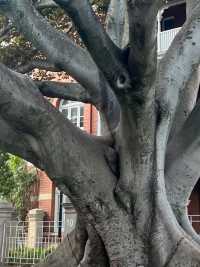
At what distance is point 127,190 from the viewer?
4867mm

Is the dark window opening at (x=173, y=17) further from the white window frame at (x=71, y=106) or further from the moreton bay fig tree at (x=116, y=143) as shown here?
the moreton bay fig tree at (x=116, y=143)

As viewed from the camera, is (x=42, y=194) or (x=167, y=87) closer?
(x=167, y=87)

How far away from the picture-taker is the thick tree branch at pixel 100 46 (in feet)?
13.1

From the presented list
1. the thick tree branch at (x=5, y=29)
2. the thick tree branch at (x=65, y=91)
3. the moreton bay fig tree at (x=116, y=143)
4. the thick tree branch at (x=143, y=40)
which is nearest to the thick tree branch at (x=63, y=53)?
the moreton bay fig tree at (x=116, y=143)

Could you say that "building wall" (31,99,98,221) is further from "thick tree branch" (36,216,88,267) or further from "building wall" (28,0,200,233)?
"thick tree branch" (36,216,88,267)

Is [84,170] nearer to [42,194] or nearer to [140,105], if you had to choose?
[140,105]

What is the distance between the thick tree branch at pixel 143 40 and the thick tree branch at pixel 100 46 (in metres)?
0.11

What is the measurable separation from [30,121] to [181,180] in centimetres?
190

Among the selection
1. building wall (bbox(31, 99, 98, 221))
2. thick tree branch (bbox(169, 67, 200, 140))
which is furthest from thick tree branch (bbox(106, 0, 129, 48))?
building wall (bbox(31, 99, 98, 221))

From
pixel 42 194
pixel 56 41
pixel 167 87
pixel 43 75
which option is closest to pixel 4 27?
pixel 43 75

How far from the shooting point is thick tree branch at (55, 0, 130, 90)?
399 cm

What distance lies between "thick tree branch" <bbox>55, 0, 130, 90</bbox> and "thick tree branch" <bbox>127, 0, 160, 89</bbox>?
112 mm

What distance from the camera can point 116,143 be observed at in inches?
204

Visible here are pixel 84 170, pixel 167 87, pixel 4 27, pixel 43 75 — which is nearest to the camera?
pixel 84 170
